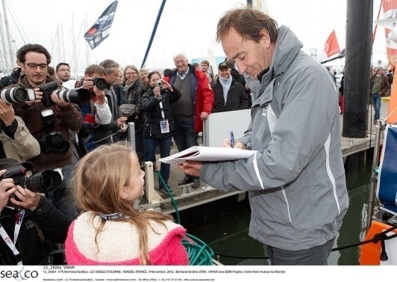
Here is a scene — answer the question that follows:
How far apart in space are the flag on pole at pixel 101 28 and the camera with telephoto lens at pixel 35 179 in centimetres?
790

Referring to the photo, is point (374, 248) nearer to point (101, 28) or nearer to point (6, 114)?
point (6, 114)

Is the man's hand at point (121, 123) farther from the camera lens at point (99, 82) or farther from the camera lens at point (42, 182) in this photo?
the camera lens at point (42, 182)

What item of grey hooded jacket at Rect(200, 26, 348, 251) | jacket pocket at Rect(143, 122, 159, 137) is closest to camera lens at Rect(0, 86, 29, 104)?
grey hooded jacket at Rect(200, 26, 348, 251)

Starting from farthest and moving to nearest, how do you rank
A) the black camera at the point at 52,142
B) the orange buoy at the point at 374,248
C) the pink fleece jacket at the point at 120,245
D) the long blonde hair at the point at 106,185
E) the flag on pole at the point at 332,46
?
the flag on pole at the point at 332,46 < the black camera at the point at 52,142 < the orange buoy at the point at 374,248 < the long blonde hair at the point at 106,185 < the pink fleece jacket at the point at 120,245

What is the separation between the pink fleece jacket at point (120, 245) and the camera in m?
1.22

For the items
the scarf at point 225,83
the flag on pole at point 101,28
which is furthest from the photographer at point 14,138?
the flag on pole at point 101,28

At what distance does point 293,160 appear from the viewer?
49.8 inches

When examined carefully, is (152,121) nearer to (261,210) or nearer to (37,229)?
(37,229)

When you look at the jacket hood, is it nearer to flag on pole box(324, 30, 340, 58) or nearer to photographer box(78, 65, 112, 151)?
photographer box(78, 65, 112, 151)

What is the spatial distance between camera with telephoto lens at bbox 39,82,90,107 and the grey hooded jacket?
1545mm

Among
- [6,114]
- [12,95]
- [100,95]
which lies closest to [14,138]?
[6,114]

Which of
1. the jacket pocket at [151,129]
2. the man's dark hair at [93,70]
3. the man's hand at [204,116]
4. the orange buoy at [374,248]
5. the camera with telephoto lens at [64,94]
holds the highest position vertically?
the man's dark hair at [93,70]

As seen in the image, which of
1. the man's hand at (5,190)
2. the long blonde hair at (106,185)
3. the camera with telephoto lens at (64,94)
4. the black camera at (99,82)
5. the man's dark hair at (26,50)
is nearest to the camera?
the long blonde hair at (106,185)
